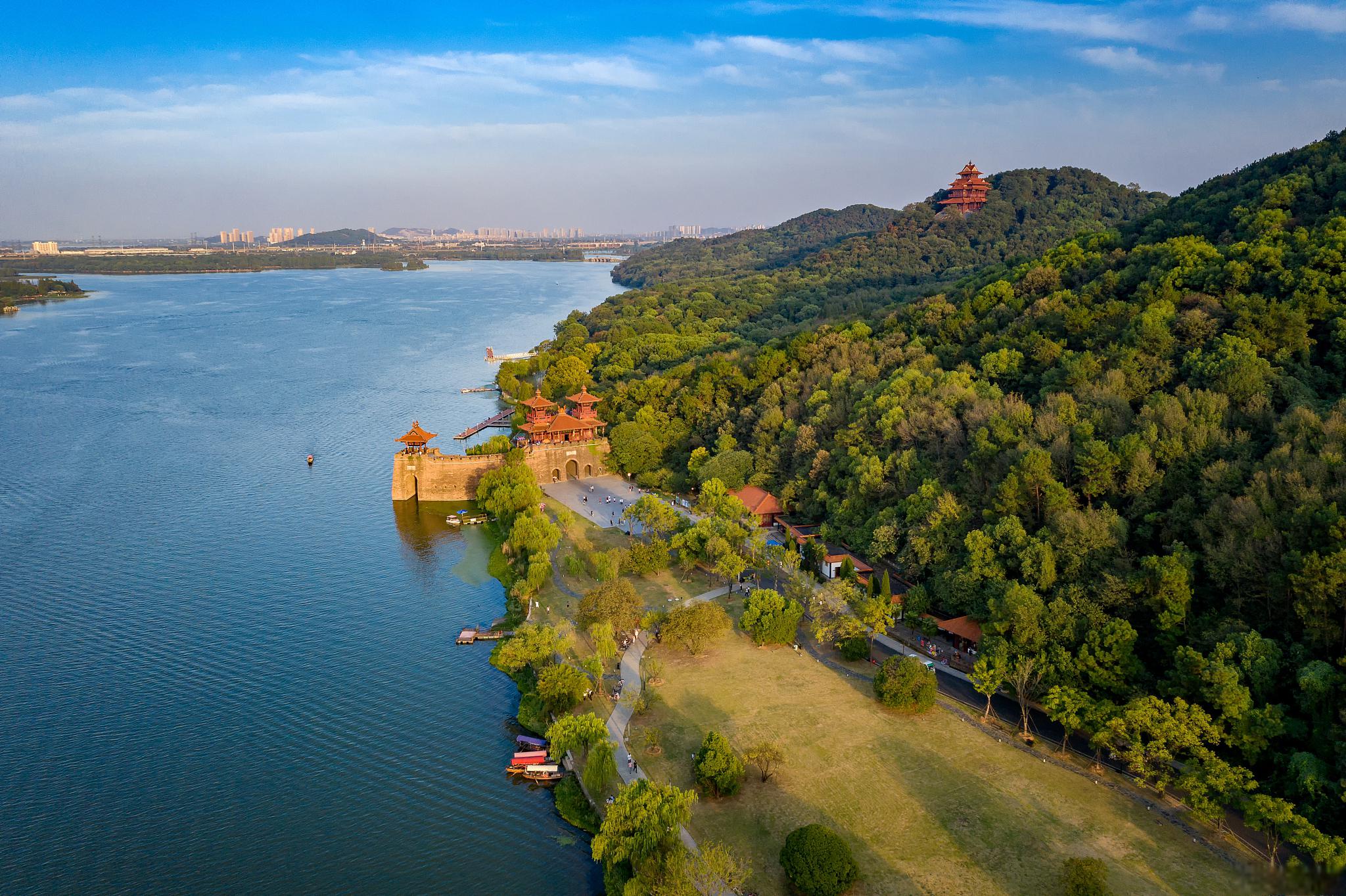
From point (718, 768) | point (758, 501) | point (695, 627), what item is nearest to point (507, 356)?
point (758, 501)

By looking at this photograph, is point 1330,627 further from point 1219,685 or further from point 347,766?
point 347,766

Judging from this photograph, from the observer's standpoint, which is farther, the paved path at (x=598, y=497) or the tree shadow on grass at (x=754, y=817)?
the paved path at (x=598, y=497)

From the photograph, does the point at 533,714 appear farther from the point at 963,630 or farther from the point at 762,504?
the point at 762,504

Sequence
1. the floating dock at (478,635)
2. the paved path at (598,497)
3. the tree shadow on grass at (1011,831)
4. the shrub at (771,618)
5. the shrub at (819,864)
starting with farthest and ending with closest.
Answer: the paved path at (598,497), the floating dock at (478,635), the shrub at (771,618), the tree shadow on grass at (1011,831), the shrub at (819,864)

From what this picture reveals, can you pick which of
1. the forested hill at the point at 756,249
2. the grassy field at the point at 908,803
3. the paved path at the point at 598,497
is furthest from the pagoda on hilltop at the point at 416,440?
the forested hill at the point at 756,249

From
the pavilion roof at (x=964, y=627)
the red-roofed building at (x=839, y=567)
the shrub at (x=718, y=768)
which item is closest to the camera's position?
the shrub at (x=718, y=768)

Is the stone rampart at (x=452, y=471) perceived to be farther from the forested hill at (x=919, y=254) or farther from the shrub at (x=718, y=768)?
the forested hill at (x=919, y=254)
